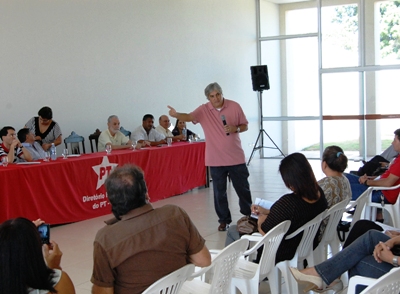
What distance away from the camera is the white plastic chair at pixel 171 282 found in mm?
1979

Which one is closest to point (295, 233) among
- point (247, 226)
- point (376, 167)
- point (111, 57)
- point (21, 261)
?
point (247, 226)

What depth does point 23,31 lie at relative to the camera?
7066 millimetres

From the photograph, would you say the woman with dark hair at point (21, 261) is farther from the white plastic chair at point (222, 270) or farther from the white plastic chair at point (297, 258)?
the white plastic chair at point (297, 258)

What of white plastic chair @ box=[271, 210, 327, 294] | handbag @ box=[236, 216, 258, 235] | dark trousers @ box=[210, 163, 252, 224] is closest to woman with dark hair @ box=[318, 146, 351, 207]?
white plastic chair @ box=[271, 210, 327, 294]

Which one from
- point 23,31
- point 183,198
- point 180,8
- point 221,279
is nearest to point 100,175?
point 183,198

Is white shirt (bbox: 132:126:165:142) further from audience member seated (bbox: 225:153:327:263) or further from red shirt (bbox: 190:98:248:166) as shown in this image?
audience member seated (bbox: 225:153:327:263)

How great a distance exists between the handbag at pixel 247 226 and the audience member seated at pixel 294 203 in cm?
37

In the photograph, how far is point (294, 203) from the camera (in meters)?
3.09

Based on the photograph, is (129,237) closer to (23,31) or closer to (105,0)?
(23,31)

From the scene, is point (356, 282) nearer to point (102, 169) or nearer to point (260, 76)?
point (102, 169)

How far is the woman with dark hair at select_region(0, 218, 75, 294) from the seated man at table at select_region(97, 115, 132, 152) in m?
5.45

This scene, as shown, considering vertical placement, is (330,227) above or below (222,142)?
below

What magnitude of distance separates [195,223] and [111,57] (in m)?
3.70

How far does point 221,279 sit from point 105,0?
672 centimetres
